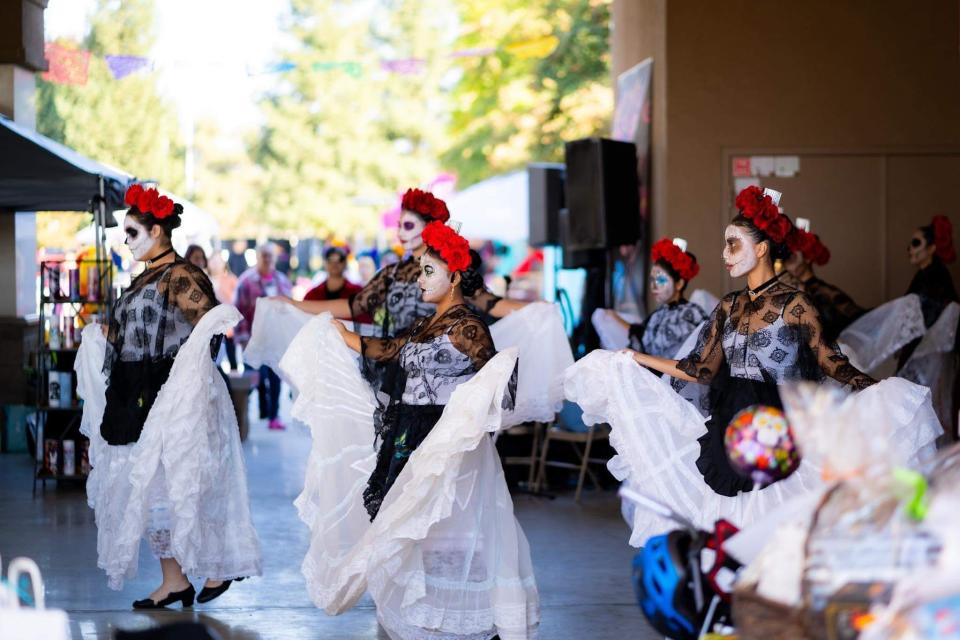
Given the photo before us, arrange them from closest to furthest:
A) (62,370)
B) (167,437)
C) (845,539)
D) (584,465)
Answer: (845,539), (167,437), (584,465), (62,370)

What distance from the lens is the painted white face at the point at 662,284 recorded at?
849 cm

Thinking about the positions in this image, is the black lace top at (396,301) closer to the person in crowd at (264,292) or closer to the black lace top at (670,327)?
the black lace top at (670,327)

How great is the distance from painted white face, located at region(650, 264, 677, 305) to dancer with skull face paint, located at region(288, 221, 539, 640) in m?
2.72

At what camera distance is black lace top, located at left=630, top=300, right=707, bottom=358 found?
27.4 ft

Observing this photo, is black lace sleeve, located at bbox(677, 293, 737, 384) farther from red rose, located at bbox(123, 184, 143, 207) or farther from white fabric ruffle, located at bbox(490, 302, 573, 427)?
red rose, located at bbox(123, 184, 143, 207)

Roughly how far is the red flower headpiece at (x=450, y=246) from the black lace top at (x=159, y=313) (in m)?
1.28

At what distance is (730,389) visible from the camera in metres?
5.58

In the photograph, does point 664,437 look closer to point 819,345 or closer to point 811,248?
point 819,345

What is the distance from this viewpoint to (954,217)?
11430mm

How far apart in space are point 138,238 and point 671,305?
3.44 metres

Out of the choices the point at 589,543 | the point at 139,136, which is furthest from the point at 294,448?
the point at 139,136

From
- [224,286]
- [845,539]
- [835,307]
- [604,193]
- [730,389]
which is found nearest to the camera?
[845,539]

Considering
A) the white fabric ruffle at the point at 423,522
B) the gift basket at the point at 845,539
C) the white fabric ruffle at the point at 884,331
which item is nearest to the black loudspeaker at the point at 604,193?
the white fabric ruffle at the point at 884,331

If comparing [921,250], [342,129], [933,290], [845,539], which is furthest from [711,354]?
[342,129]
